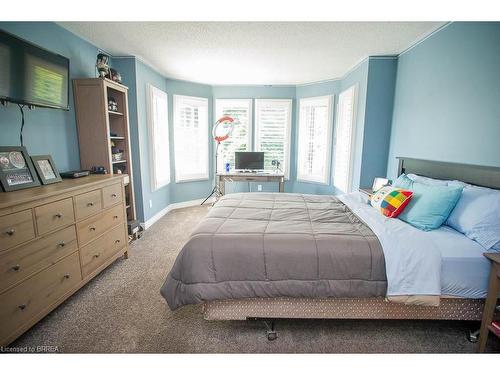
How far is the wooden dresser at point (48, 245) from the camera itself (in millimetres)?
A: 1384

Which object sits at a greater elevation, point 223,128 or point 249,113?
point 249,113

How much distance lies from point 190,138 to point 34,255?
134 inches

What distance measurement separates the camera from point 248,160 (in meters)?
4.78

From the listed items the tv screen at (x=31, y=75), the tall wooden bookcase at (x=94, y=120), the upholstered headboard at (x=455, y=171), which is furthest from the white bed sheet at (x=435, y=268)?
the tv screen at (x=31, y=75)

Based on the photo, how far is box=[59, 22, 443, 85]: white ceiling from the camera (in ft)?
7.69

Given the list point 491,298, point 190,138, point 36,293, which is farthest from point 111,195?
point 491,298

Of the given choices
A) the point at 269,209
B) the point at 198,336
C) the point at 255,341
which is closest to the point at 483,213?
the point at 269,209

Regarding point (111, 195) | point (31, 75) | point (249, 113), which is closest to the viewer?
point (31, 75)

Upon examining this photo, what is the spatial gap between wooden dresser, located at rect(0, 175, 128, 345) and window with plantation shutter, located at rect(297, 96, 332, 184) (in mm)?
3655

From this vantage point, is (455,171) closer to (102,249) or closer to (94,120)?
(102,249)

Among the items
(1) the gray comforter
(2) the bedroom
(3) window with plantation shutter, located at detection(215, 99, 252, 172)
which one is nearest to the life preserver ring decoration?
(3) window with plantation shutter, located at detection(215, 99, 252, 172)

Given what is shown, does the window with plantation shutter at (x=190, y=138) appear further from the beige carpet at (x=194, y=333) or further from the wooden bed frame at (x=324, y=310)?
the wooden bed frame at (x=324, y=310)

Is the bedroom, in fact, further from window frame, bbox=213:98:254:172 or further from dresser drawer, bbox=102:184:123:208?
window frame, bbox=213:98:254:172

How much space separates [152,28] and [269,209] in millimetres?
2189
